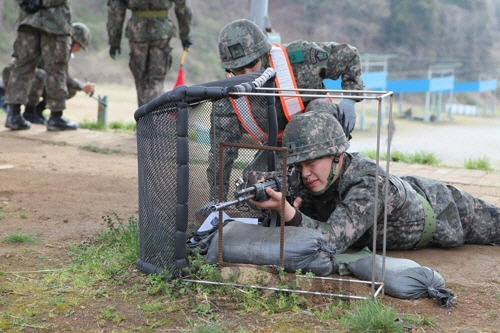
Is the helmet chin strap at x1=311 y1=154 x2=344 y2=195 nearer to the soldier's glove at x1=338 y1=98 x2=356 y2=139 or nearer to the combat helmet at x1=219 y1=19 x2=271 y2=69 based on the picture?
the soldier's glove at x1=338 y1=98 x2=356 y2=139

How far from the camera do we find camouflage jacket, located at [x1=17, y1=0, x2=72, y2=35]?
8688mm

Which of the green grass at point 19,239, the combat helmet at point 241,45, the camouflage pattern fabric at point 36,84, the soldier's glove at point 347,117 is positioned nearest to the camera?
the green grass at point 19,239

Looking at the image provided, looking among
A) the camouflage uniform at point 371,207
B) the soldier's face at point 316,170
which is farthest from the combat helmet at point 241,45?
the soldier's face at point 316,170

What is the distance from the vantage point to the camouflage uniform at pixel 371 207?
3.75 meters

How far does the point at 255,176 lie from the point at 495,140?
13.6 metres

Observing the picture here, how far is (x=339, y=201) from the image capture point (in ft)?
13.5

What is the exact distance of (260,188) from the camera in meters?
3.44

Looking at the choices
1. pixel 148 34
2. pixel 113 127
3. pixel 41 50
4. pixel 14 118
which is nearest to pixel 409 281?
pixel 148 34

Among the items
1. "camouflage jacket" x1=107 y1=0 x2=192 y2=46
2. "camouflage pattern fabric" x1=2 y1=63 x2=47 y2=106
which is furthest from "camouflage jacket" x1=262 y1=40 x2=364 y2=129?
"camouflage pattern fabric" x1=2 y1=63 x2=47 y2=106

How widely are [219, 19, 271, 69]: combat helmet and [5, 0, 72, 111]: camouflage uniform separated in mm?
4558

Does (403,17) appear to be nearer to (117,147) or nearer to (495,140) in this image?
(495,140)

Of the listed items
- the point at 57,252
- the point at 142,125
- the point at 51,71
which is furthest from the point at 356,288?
the point at 51,71

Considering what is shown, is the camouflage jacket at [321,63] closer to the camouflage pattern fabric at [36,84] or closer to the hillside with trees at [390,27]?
the camouflage pattern fabric at [36,84]

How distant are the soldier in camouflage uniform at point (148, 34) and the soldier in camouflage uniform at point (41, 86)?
32.6 inches
